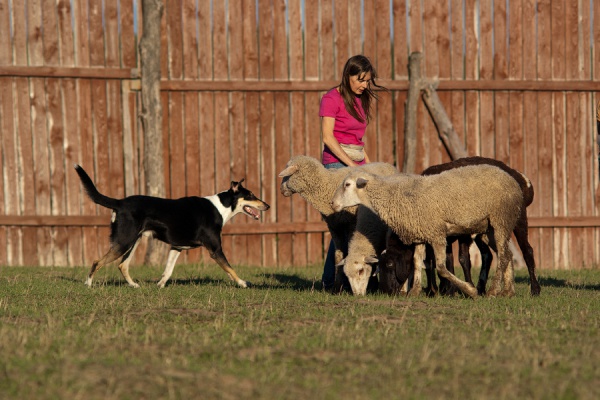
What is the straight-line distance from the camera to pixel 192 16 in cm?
1314

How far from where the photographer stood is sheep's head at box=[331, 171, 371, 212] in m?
8.74

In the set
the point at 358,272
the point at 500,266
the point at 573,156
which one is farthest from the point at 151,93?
the point at 573,156

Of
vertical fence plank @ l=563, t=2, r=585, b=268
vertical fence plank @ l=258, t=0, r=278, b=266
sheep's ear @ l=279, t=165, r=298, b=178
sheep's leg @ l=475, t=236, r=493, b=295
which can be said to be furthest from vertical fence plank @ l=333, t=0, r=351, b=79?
sheep's leg @ l=475, t=236, r=493, b=295

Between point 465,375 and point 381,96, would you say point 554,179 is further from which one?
point 465,375

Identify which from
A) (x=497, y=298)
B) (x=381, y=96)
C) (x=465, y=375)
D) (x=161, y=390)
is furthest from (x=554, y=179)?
(x=161, y=390)

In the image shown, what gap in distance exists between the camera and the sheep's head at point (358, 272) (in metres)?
8.82

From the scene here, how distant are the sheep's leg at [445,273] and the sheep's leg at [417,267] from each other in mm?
391

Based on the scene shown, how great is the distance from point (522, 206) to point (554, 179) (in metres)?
5.29

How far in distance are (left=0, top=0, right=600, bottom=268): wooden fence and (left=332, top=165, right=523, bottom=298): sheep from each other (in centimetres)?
457

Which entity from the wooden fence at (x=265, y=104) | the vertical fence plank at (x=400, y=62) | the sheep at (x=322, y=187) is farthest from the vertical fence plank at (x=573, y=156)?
the sheep at (x=322, y=187)

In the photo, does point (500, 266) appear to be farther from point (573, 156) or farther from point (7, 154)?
point (7, 154)

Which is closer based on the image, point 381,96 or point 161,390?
point 161,390

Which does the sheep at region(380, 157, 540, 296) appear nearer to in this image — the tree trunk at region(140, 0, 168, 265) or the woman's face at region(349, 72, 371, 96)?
the woman's face at region(349, 72, 371, 96)

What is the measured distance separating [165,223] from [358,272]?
8.68ft
